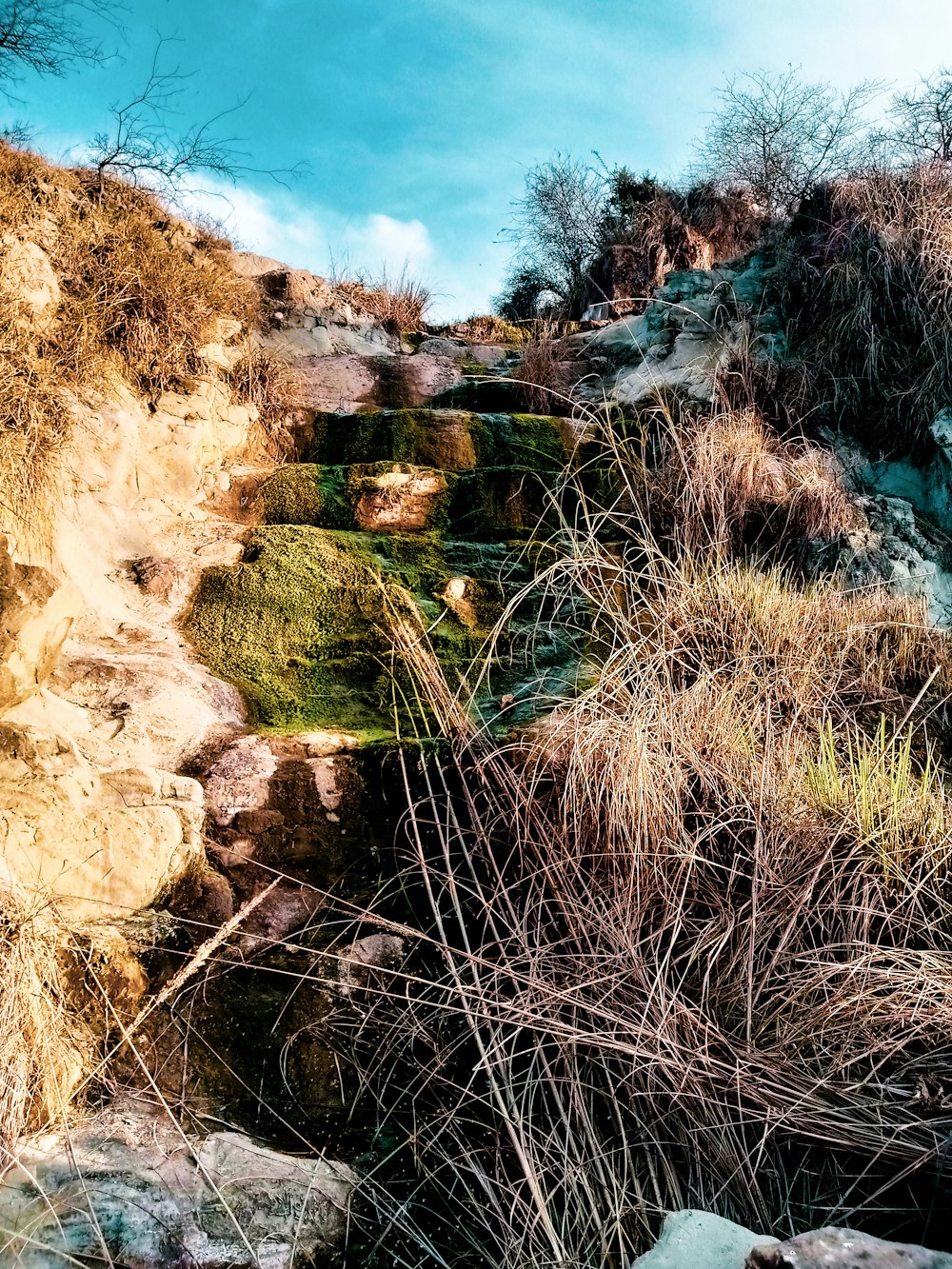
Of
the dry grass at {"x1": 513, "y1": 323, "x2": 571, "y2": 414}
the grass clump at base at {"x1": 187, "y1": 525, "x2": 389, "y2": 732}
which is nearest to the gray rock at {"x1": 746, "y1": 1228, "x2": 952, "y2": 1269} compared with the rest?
the grass clump at base at {"x1": 187, "y1": 525, "x2": 389, "y2": 732}

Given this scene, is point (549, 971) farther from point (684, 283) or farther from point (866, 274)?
point (684, 283)

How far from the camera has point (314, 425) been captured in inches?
191

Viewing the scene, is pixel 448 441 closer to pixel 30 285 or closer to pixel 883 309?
pixel 30 285

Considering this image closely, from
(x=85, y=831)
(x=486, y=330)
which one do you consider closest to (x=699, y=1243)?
(x=85, y=831)

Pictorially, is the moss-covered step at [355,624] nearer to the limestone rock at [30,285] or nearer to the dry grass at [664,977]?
the dry grass at [664,977]

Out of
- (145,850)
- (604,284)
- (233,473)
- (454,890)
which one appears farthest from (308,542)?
(604,284)

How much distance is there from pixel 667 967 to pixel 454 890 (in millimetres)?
512

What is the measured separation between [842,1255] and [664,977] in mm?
797

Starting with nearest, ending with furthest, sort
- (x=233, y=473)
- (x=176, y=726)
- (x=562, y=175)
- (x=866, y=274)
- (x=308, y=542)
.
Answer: (x=176, y=726) → (x=308, y=542) → (x=233, y=473) → (x=866, y=274) → (x=562, y=175)

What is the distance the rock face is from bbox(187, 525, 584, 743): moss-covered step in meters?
1.30

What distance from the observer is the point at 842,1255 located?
1048 mm

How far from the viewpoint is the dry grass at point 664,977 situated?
4.99 ft

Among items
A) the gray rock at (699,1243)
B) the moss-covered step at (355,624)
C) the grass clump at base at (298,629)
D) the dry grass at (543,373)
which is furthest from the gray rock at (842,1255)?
the dry grass at (543,373)

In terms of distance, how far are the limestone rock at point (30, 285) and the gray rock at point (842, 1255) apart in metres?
3.50
